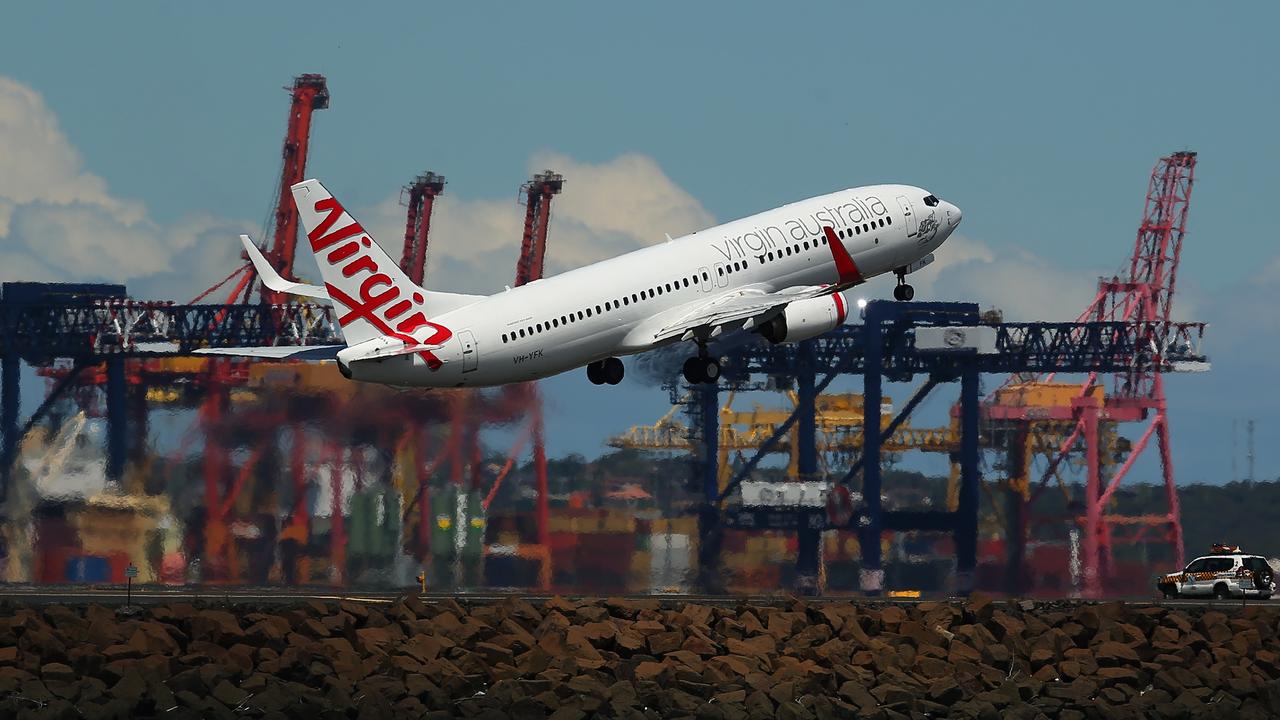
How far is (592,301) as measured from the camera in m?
70.8

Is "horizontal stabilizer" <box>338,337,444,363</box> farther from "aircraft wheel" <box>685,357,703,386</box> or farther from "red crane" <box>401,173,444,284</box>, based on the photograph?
"red crane" <box>401,173,444,284</box>

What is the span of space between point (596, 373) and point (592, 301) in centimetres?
589

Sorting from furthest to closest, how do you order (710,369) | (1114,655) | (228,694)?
(710,369), (1114,655), (228,694)

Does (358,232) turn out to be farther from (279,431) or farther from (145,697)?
(279,431)

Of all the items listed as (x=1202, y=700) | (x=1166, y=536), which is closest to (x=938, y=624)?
(x=1202, y=700)

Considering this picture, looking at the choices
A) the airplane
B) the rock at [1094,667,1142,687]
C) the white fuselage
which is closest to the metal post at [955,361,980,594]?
the white fuselage

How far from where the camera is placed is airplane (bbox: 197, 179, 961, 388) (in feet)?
226

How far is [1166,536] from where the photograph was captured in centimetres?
15088

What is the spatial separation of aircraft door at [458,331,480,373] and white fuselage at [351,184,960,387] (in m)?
0.03

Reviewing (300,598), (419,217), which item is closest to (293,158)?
(419,217)

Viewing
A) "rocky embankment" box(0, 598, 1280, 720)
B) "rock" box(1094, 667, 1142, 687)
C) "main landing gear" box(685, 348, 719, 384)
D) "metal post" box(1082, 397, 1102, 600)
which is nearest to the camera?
"rocky embankment" box(0, 598, 1280, 720)

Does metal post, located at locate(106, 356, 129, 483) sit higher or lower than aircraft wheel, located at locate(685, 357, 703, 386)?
higher

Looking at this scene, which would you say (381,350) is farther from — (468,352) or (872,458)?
(872,458)

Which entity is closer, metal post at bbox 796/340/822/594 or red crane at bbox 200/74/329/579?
red crane at bbox 200/74/329/579
